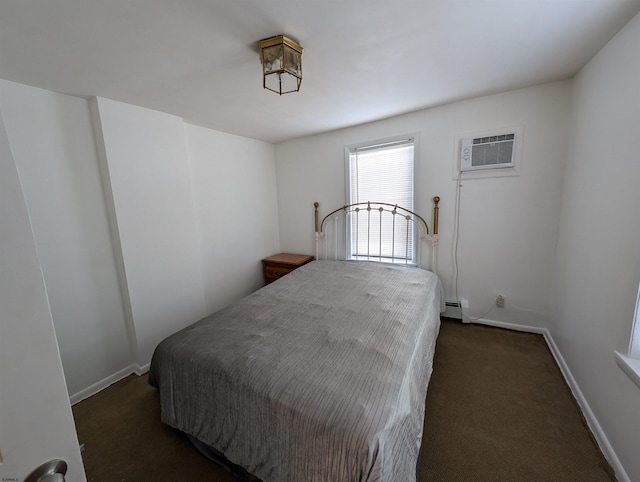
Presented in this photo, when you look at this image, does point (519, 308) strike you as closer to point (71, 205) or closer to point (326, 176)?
point (326, 176)

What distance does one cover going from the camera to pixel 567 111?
2.06 m

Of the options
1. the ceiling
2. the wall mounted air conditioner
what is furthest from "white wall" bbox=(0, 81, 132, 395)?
the wall mounted air conditioner

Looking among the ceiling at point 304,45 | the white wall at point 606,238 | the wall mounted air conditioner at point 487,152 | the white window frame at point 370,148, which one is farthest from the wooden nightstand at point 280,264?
the white wall at point 606,238

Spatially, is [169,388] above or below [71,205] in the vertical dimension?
below

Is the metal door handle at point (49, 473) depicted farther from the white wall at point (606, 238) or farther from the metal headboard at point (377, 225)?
the metal headboard at point (377, 225)

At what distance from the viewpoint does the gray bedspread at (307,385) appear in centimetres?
92

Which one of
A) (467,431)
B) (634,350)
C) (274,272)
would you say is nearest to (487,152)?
(634,350)

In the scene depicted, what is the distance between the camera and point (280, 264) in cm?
330

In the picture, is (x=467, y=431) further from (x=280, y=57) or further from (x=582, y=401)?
(x=280, y=57)

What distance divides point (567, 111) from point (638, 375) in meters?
2.02

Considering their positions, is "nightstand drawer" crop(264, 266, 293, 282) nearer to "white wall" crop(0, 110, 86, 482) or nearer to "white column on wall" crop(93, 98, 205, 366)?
"white column on wall" crop(93, 98, 205, 366)

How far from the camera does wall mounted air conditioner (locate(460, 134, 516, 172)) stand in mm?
2254

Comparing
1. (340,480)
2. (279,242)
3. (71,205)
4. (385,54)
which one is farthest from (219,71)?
(279,242)

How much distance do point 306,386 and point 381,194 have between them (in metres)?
2.34
